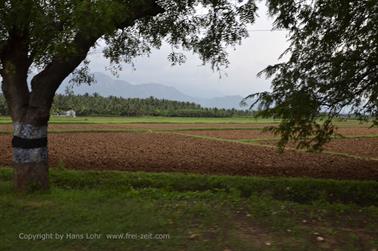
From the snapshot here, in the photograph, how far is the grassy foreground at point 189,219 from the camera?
664 centimetres

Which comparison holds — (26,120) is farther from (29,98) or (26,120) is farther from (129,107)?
(129,107)

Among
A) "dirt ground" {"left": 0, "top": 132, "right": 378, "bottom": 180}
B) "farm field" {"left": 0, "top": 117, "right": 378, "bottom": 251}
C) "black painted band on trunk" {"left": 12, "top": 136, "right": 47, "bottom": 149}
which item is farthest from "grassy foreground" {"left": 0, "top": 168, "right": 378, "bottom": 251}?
"dirt ground" {"left": 0, "top": 132, "right": 378, "bottom": 180}

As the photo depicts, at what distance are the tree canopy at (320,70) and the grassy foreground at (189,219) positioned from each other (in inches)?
78.0

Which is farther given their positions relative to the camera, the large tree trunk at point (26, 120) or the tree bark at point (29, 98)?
the large tree trunk at point (26, 120)

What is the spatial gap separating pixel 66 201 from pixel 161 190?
2.69 metres

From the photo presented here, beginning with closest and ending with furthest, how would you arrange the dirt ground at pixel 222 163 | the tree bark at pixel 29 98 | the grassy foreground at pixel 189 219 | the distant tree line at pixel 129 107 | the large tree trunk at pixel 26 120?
the grassy foreground at pixel 189 219 → the tree bark at pixel 29 98 → the large tree trunk at pixel 26 120 → the dirt ground at pixel 222 163 → the distant tree line at pixel 129 107

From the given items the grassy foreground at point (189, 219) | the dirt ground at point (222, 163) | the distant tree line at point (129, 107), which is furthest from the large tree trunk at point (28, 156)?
the distant tree line at point (129, 107)

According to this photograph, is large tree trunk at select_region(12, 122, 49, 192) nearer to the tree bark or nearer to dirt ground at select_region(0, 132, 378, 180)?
the tree bark

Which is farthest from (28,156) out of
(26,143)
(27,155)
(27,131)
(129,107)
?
(129,107)

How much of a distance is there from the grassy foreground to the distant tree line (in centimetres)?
8553

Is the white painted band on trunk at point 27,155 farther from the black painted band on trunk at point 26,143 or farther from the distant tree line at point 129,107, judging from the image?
the distant tree line at point 129,107

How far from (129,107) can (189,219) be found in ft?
305

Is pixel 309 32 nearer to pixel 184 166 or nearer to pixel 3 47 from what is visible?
pixel 184 166

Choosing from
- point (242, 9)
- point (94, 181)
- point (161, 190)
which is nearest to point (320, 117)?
point (242, 9)
